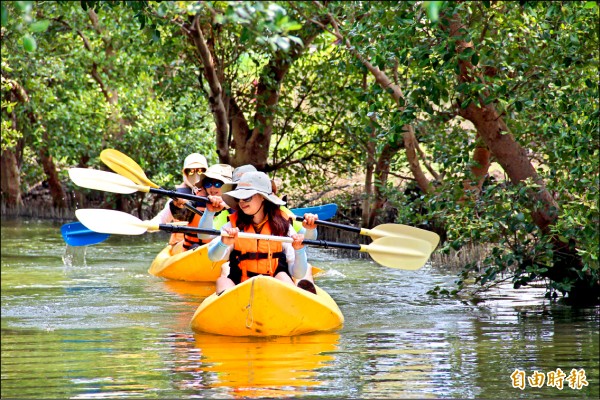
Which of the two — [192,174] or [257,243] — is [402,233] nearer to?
[257,243]

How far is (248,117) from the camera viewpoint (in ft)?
49.1

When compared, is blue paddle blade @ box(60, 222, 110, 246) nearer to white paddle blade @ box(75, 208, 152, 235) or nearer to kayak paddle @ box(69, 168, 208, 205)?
kayak paddle @ box(69, 168, 208, 205)

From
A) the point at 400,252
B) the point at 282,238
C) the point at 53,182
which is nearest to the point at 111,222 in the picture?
the point at 282,238

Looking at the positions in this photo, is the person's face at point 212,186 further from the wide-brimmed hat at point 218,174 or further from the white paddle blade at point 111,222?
the white paddle blade at point 111,222

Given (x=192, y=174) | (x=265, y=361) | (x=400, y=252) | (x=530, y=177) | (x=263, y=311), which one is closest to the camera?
(x=265, y=361)

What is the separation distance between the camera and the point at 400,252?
751 centimetres

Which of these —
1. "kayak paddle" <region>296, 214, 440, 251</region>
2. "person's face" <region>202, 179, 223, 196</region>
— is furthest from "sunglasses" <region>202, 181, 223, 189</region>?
"kayak paddle" <region>296, 214, 440, 251</region>

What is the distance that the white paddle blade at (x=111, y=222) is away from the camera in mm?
7078

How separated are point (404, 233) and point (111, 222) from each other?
216 centimetres

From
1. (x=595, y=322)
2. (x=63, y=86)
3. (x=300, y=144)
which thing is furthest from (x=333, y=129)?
(x=595, y=322)

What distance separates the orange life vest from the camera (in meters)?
7.01

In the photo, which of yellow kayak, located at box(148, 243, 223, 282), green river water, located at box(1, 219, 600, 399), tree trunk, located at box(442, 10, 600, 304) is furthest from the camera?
yellow kayak, located at box(148, 243, 223, 282)

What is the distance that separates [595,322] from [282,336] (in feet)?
7.82

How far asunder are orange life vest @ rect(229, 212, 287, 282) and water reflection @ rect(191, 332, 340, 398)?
52 centimetres
